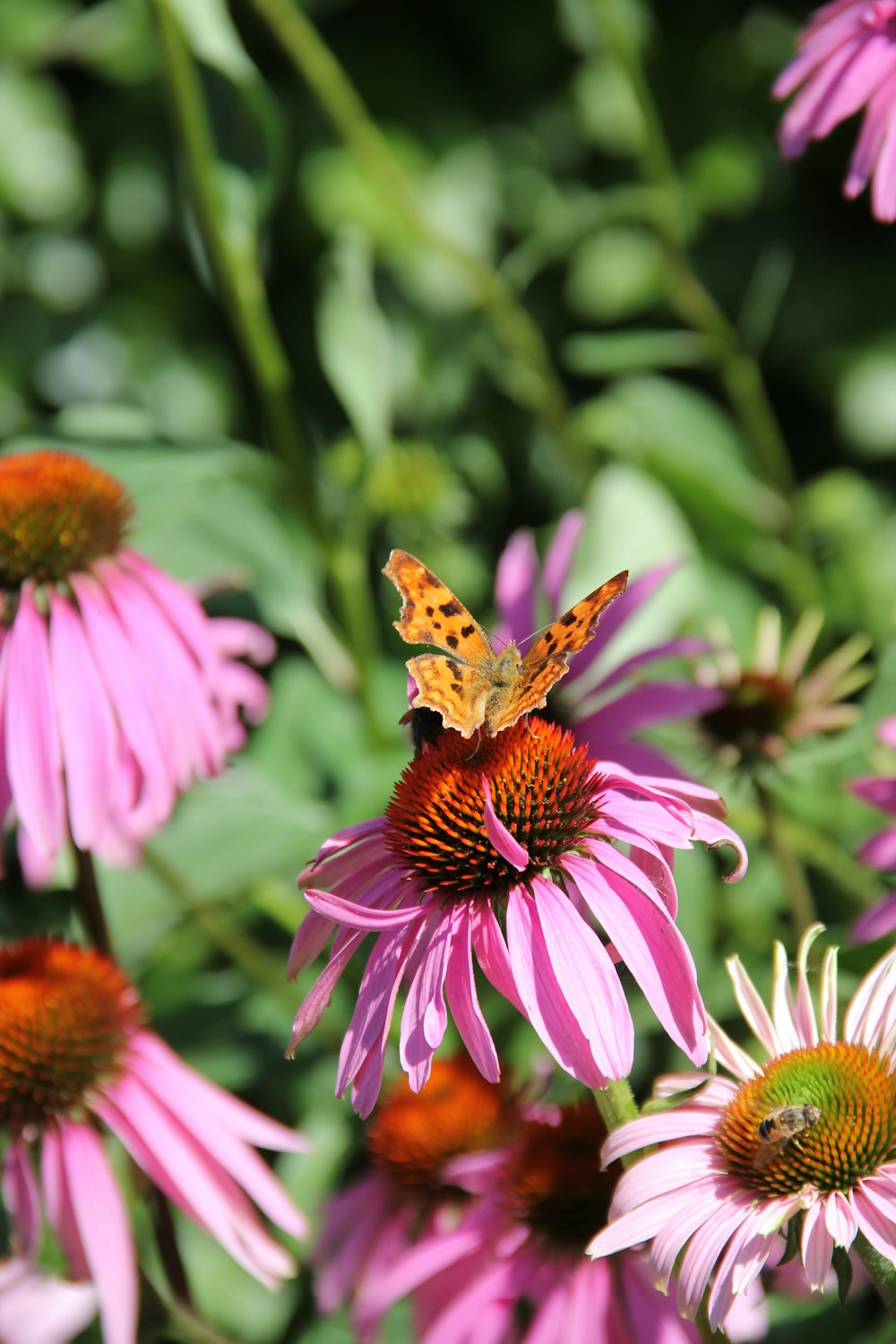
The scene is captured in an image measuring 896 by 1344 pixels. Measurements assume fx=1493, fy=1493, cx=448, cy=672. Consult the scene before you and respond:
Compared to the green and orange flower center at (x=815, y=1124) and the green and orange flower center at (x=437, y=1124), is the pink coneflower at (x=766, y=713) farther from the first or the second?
the green and orange flower center at (x=815, y=1124)

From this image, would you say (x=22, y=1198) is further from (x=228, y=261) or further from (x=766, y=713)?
(x=228, y=261)

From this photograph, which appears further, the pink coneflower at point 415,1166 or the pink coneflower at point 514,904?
the pink coneflower at point 415,1166

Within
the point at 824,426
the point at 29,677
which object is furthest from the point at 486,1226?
the point at 824,426

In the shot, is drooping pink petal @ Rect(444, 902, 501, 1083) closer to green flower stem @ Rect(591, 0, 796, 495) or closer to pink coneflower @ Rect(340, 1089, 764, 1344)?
pink coneflower @ Rect(340, 1089, 764, 1344)

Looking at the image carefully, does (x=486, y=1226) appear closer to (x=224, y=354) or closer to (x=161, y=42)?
(x=161, y=42)

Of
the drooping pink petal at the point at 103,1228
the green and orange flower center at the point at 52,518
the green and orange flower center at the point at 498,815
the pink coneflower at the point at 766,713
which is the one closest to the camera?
the green and orange flower center at the point at 498,815

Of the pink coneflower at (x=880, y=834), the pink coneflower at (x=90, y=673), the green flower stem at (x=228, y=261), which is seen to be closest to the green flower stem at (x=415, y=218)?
the green flower stem at (x=228, y=261)
